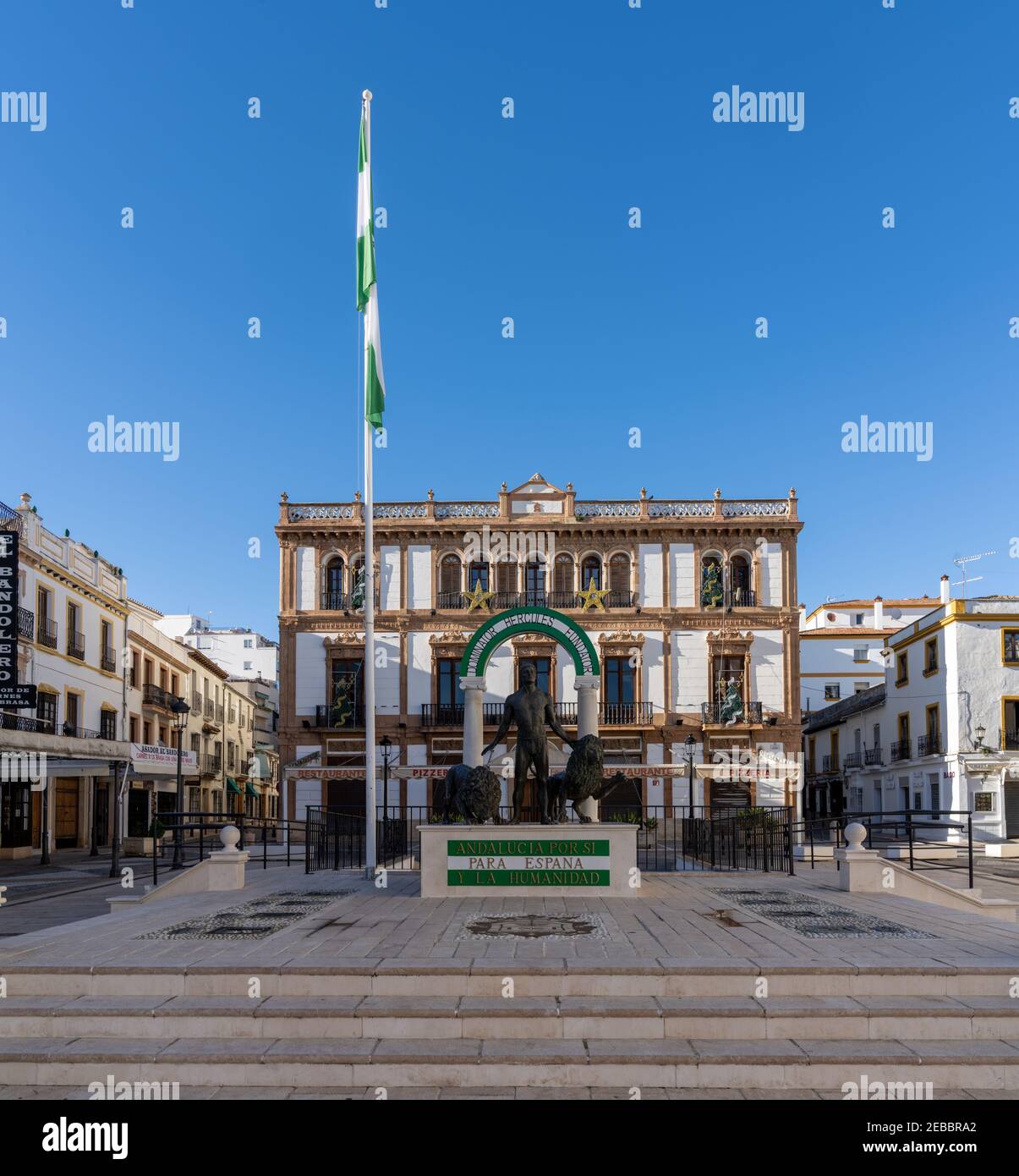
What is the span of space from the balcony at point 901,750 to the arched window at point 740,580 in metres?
8.97

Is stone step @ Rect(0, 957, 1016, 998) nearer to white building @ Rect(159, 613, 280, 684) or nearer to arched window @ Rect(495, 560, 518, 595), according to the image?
arched window @ Rect(495, 560, 518, 595)

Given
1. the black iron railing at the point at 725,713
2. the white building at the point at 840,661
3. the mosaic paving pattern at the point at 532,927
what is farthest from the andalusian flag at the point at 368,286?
the white building at the point at 840,661

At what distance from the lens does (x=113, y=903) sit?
548 inches

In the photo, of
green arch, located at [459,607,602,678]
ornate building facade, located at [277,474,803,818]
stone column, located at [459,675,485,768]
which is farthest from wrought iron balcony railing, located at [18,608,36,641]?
green arch, located at [459,607,602,678]

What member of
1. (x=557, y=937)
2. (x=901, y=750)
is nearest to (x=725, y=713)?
(x=901, y=750)

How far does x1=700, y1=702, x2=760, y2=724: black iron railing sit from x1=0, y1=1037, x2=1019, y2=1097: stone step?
31639 mm

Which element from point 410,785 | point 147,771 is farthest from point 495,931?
point 410,785

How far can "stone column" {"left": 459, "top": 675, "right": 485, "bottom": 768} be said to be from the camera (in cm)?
1639

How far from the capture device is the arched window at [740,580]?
39.7m

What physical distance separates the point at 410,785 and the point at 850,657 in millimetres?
29709

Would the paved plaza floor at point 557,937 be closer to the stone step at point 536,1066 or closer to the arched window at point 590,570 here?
the stone step at point 536,1066

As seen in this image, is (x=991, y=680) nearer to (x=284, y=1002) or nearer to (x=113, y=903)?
(x=113, y=903)

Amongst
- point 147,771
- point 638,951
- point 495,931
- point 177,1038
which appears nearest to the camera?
point 177,1038
